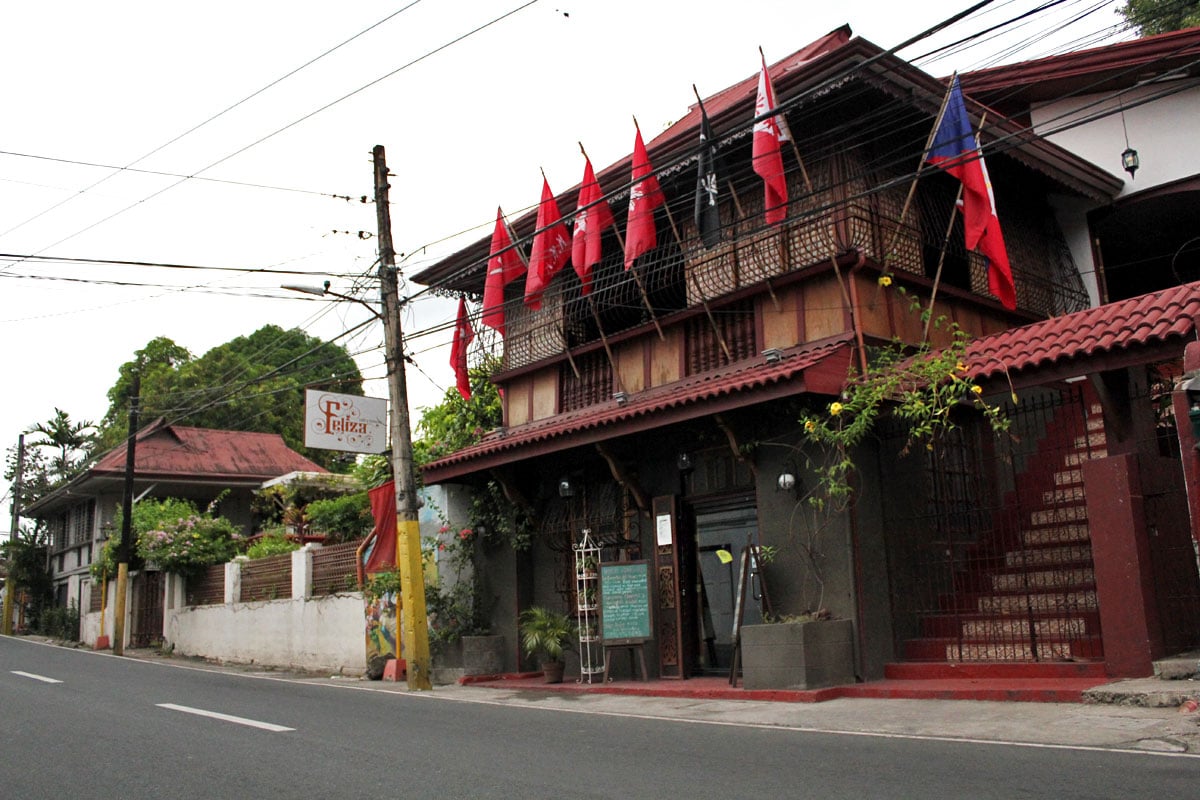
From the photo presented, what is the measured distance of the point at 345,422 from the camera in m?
16.1

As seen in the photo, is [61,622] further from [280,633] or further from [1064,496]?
[1064,496]

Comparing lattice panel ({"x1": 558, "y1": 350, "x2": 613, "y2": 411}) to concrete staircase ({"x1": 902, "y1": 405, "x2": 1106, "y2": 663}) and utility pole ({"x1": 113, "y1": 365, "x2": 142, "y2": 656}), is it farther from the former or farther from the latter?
utility pole ({"x1": 113, "y1": 365, "x2": 142, "y2": 656})

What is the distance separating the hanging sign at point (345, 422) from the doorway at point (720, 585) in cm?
551

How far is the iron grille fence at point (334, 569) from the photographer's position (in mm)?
18469

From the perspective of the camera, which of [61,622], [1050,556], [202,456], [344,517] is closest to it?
[1050,556]

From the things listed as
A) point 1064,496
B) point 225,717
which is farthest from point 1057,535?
point 225,717

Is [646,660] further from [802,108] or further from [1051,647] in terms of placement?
[802,108]

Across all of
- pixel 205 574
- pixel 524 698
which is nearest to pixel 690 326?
pixel 524 698

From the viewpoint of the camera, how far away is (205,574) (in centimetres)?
2523

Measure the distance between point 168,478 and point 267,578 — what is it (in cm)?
1299

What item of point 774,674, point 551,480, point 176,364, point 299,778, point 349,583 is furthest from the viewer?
point 176,364

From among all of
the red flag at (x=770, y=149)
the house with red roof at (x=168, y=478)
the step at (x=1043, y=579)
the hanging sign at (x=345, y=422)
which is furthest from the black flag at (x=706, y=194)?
the house with red roof at (x=168, y=478)

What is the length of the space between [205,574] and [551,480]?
13.8m

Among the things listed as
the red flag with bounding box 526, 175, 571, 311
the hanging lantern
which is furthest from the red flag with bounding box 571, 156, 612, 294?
the hanging lantern
